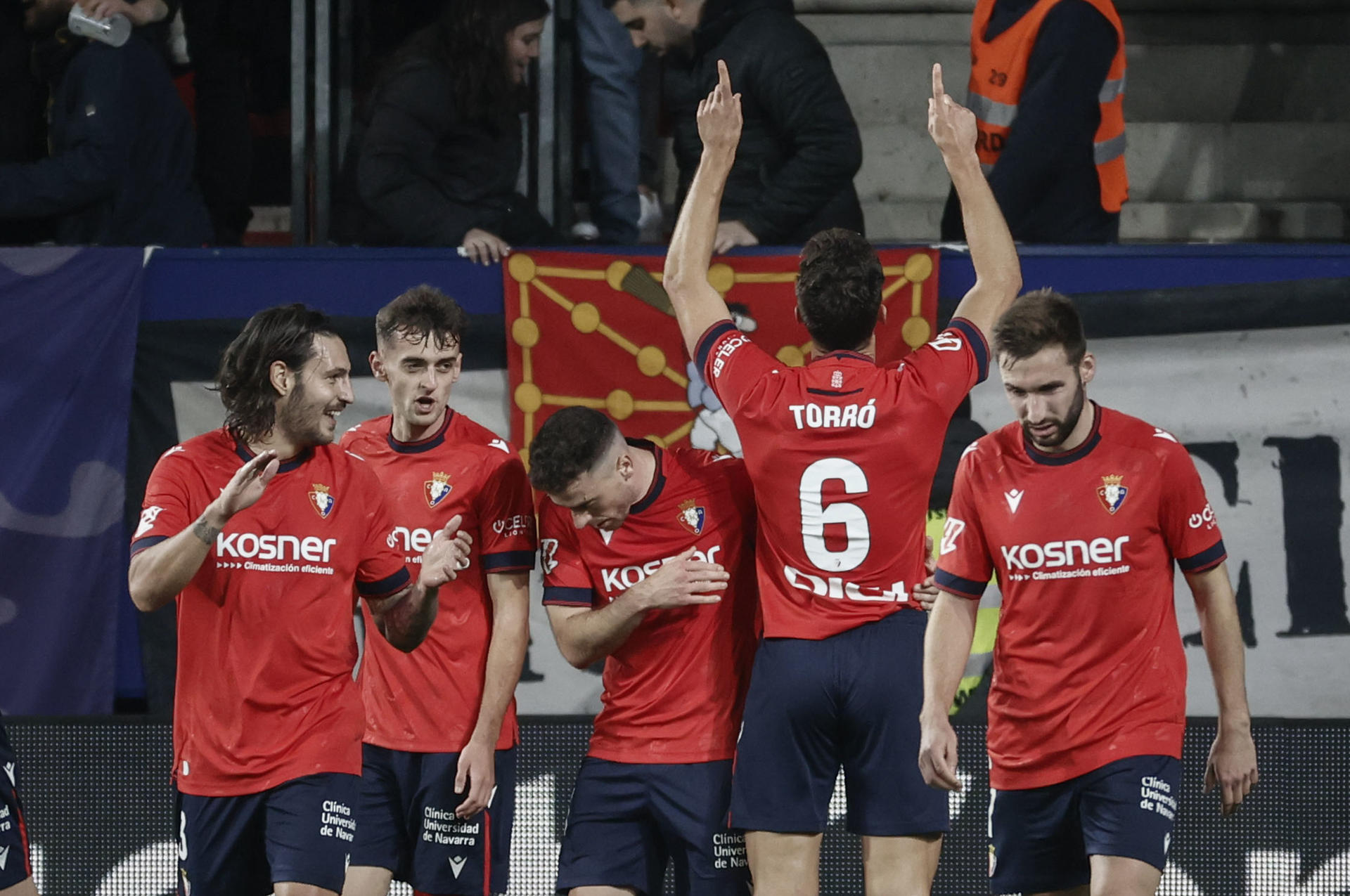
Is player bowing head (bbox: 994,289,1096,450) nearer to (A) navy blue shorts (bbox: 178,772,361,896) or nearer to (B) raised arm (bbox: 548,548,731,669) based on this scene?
(B) raised arm (bbox: 548,548,731,669)

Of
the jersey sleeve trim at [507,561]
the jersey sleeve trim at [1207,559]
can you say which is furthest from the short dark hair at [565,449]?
the jersey sleeve trim at [1207,559]

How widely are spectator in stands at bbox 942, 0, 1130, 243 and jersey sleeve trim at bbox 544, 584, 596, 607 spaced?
8.27 feet

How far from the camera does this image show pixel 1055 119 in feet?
20.9

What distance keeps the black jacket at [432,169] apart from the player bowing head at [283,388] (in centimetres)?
212

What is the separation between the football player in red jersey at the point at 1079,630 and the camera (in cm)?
440

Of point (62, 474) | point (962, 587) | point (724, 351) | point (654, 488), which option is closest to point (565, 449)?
point (654, 488)

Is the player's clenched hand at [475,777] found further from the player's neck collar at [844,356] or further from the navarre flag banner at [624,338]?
the navarre flag banner at [624,338]

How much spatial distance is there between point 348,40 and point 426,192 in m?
0.87

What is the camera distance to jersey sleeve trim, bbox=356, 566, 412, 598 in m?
4.45

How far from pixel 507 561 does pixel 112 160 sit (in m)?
2.74

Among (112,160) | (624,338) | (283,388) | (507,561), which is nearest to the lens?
(283,388)

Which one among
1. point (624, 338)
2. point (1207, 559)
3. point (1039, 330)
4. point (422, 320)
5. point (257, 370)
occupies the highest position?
point (624, 338)

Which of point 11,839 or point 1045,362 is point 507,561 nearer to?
point 11,839

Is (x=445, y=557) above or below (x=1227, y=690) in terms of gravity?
above
